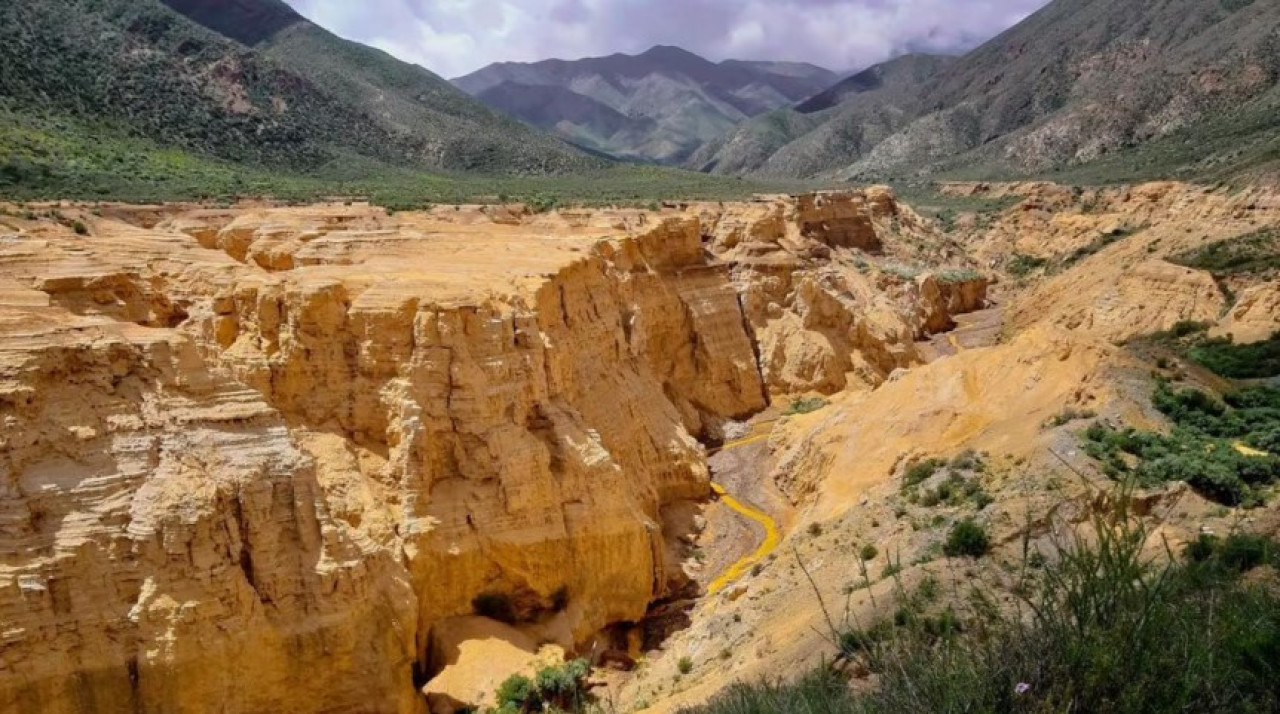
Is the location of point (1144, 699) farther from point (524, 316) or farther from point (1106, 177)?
point (1106, 177)

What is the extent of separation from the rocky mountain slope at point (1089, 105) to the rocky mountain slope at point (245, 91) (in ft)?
166

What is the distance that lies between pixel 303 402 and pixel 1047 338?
19.7 m

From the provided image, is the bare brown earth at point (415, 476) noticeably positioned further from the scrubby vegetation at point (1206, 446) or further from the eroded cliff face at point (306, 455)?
the scrubby vegetation at point (1206, 446)

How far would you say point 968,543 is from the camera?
15.7 metres

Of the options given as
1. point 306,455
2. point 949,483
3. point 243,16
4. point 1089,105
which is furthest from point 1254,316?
point 243,16

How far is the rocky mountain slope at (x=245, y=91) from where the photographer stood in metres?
47.1

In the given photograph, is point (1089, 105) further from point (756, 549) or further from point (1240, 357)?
point (756, 549)

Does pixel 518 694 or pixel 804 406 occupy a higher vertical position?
pixel 804 406

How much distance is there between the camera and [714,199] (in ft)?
186

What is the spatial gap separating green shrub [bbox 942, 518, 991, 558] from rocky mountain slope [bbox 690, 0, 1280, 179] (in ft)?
147

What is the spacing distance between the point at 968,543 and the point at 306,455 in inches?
477

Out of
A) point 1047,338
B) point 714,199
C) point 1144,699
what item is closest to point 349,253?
point 1047,338

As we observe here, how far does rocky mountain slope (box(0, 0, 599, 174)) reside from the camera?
47.1 metres

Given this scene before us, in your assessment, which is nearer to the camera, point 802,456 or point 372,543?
point 372,543
